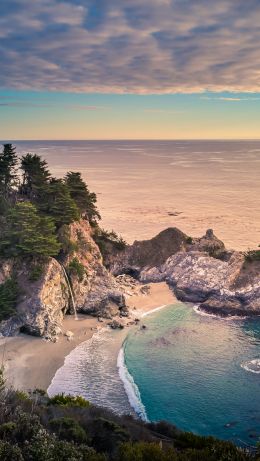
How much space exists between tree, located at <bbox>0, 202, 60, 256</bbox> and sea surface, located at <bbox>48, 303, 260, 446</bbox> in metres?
10.9

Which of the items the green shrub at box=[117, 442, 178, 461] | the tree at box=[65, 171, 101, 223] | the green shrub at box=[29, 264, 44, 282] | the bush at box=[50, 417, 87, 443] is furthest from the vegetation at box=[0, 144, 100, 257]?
the green shrub at box=[117, 442, 178, 461]

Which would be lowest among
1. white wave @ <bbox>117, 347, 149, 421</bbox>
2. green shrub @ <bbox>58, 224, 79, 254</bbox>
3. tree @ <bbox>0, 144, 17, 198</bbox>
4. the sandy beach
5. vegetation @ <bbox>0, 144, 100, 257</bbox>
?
white wave @ <bbox>117, 347, 149, 421</bbox>

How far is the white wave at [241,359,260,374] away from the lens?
122 feet

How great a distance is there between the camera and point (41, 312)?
4331 cm

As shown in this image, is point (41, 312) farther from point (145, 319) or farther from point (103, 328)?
point (145, 319)

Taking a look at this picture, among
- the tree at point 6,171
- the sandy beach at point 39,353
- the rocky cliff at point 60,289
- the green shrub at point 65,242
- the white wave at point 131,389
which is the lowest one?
the white wave at point 131,389

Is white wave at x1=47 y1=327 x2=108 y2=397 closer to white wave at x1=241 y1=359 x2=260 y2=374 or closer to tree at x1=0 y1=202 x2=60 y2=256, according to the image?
tree at x1=0 y1=202 x2=60 y2=256

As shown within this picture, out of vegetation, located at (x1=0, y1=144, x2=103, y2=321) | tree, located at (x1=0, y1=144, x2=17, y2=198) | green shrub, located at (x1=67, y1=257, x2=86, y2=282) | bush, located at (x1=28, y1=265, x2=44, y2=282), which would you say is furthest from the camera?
tree, located at (x1=0, y1=144, x2=17, y2=198)

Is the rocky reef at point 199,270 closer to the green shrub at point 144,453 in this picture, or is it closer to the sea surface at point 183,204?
the sea surface at point 183,204

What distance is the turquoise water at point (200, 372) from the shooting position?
31.4m

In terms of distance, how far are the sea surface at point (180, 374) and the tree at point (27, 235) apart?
35.8ft

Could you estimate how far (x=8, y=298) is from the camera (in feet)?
141

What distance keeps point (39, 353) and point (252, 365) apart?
19156 mm

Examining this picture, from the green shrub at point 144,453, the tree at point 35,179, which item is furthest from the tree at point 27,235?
the green shrub at point 144,453
